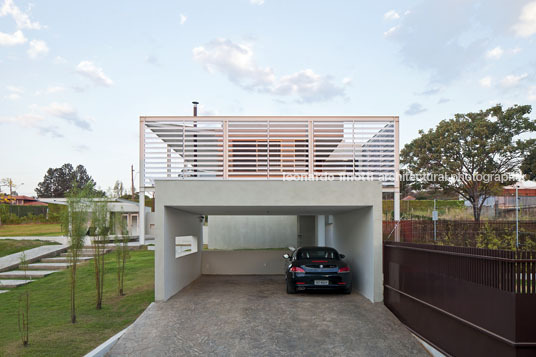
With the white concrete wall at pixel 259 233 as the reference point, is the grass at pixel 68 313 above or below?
below

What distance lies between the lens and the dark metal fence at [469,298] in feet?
14.3

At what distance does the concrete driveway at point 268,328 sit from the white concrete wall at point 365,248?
395 mm

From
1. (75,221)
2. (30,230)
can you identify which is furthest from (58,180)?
(75,221)

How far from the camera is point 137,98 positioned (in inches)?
674

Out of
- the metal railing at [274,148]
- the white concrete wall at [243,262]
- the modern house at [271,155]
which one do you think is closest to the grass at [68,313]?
the modern house at [271,155]

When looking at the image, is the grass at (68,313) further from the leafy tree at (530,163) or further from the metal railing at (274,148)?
the leafy tree at (530,163)

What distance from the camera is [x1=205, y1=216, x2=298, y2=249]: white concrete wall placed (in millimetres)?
18812

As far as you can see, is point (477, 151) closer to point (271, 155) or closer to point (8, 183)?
point (271, 155)

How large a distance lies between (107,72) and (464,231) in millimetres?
14264

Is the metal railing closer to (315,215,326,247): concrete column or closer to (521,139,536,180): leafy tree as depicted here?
(315,215,326,247): concrete column

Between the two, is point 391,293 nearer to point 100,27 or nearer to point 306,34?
point 306,34

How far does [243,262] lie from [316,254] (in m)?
5.02

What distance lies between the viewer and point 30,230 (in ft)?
90.7

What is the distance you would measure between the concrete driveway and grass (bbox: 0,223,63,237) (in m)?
19.9
